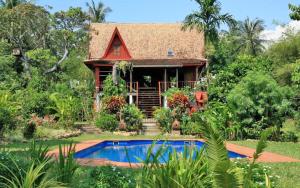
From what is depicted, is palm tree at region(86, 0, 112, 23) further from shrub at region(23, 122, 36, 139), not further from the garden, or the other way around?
shrub at region(23, 122, 36, 139)

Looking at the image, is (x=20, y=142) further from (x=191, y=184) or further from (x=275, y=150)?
(x=191, y=184)

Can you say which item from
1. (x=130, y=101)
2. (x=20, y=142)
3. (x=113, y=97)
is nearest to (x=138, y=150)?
(x=20, y=142)

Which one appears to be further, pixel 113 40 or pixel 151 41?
pixel 151 41

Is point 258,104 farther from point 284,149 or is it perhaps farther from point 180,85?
point 180,85

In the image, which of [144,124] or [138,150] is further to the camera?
[144,124]

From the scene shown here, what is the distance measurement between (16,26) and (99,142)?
14.9m

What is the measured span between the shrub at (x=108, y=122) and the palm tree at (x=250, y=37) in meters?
30.2

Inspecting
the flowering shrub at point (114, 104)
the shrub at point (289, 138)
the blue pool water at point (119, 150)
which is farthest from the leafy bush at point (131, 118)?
the shrub at point (289, 138)

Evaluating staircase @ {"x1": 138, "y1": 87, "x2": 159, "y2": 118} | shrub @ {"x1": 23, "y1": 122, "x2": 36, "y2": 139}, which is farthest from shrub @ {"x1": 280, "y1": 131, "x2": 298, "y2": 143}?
staircase @ {"x1": 138, "y1": 87, "x2": 159, "y2": 118}

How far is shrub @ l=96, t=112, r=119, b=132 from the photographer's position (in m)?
20.6

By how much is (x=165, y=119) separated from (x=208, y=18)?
9.59 m

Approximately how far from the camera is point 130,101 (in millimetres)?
25703

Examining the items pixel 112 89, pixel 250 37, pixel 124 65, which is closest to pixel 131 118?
pixel 112 89

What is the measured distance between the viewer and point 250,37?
2005 inches
